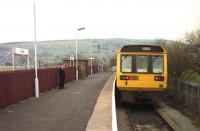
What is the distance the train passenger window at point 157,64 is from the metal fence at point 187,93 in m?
1.63

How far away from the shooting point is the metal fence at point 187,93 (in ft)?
62.1

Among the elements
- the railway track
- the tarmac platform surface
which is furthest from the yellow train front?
the tarmac platform surface

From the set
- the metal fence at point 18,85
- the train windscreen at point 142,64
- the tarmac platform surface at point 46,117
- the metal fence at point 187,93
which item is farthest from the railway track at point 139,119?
the metal fence at point 18,85

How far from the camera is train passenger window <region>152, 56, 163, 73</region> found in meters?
20.0

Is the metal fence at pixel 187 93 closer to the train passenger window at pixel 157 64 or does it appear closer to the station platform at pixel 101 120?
the train passenger window at pixel 157 64

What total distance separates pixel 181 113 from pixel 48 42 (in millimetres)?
135896

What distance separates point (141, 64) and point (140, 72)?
1.43 feet

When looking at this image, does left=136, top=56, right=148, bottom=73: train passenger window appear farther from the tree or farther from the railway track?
the tree

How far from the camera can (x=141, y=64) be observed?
791 inches

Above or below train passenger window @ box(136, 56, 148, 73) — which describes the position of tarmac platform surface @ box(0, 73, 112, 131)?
below

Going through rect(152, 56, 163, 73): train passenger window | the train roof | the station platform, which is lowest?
the station platform

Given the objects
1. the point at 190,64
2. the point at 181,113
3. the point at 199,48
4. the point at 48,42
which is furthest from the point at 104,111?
the point at 48,42

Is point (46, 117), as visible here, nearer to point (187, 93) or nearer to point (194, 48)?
point (187, 93)

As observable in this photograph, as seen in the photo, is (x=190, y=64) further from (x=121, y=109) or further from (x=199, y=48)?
(x=121, y=109)
